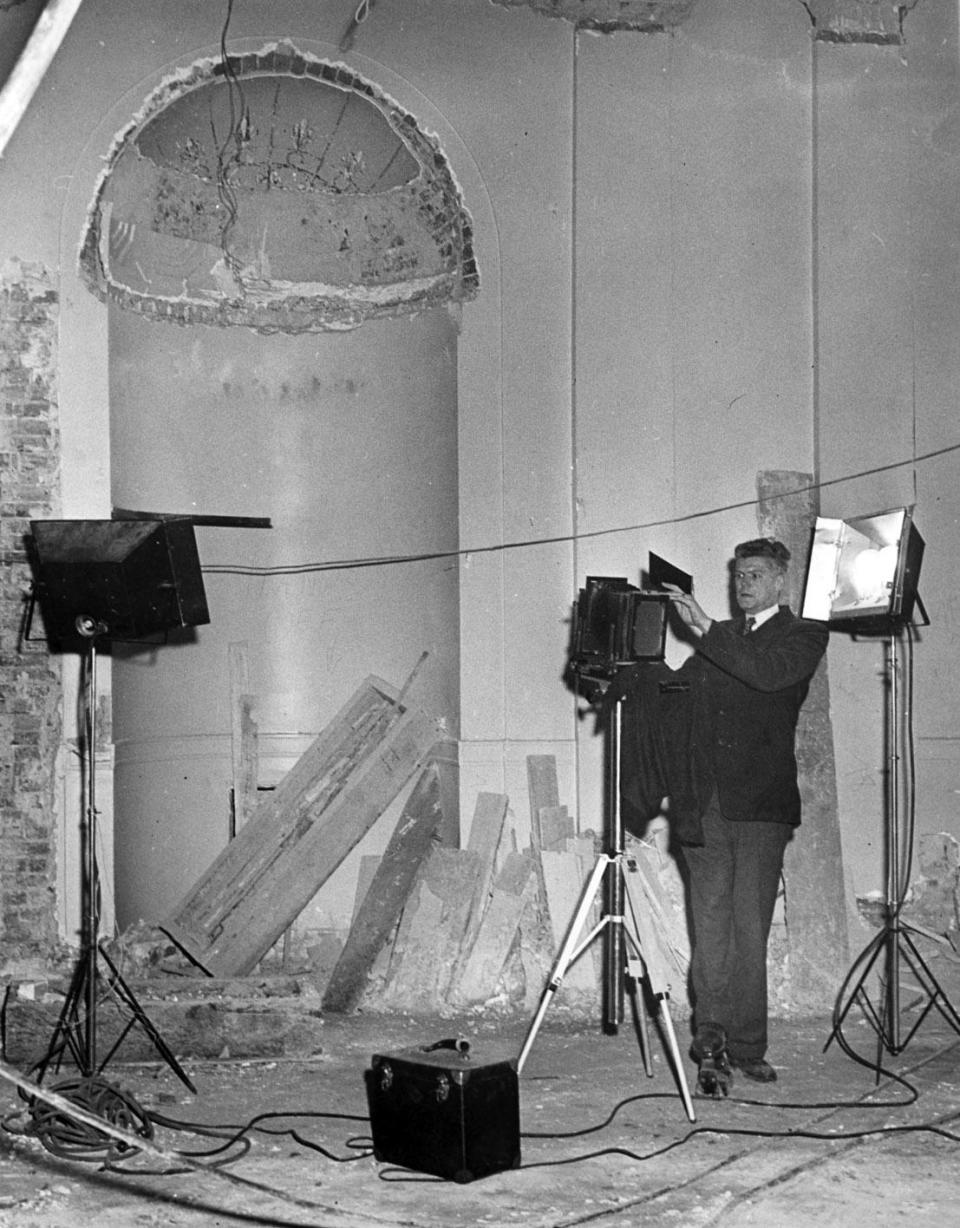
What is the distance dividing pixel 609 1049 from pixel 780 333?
2878 millimetres

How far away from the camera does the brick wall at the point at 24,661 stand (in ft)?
18.8

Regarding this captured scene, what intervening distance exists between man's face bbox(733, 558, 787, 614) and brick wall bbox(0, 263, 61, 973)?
8.61 ft

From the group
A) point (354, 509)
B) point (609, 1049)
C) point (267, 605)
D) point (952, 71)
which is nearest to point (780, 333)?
point (952, 71)

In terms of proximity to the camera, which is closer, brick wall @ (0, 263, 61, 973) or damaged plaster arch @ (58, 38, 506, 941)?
brick wall @ (0, 263, 61, 973)

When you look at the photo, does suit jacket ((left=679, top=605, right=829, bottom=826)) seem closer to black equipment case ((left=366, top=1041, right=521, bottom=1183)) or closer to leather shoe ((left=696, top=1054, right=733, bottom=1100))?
leather shoe ((left=696, top=1054, right=733, bottom=1100))

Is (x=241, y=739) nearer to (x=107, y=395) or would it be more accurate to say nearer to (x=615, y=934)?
(x=107, y=395)

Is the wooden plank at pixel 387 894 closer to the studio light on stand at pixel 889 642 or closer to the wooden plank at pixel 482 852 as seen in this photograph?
the wooden plank at pixel 482 852

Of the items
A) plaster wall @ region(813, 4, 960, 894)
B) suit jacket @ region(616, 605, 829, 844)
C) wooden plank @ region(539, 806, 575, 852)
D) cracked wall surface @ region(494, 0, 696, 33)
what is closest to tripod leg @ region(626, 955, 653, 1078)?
suit jacket @ region(616, 605, 829, 844)

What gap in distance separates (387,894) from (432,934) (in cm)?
25

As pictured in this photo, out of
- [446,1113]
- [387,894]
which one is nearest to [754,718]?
[446,1113]

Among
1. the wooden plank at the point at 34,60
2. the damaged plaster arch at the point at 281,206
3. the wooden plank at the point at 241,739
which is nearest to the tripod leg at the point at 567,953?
the wooden plank at the point at 241,739

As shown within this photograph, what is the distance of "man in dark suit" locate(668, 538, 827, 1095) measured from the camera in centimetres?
471

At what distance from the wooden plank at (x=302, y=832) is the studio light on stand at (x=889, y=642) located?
172 centimetres

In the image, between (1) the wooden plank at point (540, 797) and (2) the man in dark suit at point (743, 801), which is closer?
(2) the man in dark suit at point (743, 801)
